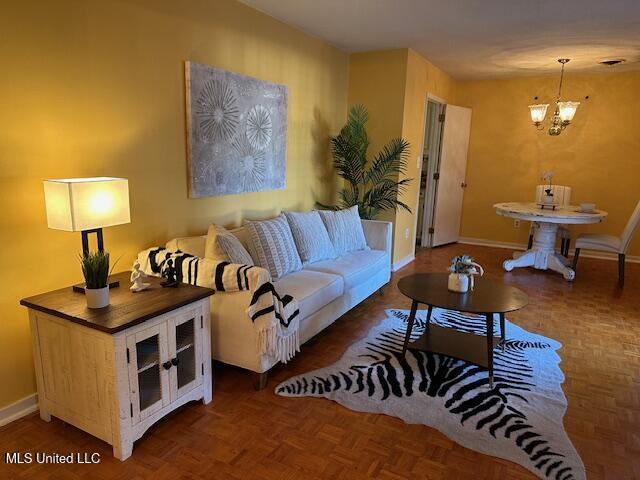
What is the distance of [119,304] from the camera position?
198 centimetres

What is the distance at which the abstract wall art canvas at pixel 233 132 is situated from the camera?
2.94 meters

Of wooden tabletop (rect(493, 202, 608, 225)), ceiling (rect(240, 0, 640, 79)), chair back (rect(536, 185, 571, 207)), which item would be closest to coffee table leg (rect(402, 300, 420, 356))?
ceiling (rect(240, 0, 640, 79))

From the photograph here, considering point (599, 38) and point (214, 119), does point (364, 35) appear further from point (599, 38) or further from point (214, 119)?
point (599, 38)

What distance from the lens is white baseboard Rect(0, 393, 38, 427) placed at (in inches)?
82.5

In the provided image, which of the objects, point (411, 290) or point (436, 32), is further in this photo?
point (436, 32)

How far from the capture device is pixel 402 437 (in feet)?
6.77

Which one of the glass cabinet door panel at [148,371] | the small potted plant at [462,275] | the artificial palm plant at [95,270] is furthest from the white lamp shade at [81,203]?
the small potted plant at [462,275]

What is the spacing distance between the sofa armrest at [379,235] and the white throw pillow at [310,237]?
62 cm

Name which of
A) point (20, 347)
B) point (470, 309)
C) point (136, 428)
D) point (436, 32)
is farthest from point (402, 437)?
point (436, 32)

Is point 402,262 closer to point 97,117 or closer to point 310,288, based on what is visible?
point 310,288

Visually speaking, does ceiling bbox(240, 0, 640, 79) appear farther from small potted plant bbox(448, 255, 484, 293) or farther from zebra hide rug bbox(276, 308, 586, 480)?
zebra hide rug bbox(276, 308, 586, 480)

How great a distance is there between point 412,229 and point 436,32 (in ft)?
7.72

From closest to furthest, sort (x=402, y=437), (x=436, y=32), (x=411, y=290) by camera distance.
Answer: (x=402, y=437) < (x=411, y=290) < (x=436, y=32)

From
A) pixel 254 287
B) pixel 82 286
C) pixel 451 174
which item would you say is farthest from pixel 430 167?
pixel 82 286
